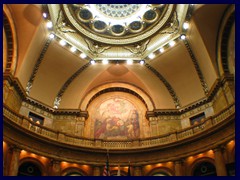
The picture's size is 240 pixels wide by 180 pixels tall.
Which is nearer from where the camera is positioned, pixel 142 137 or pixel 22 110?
pixel 22 110

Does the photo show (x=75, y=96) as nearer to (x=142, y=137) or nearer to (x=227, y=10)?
(x=142, y=137)

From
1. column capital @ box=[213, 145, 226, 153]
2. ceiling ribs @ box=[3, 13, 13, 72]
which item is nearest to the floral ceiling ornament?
column capital @ box=[213, 145, 226, 153]

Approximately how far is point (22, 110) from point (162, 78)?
1133 centimetres

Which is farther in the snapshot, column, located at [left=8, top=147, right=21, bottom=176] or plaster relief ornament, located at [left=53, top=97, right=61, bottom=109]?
plaster relief ornament, located at [left=53, top=97, right=61, bottom=109]

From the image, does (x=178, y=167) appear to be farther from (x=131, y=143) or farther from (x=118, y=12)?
(x=118, y=12)

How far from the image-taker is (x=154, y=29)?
64.5 ft

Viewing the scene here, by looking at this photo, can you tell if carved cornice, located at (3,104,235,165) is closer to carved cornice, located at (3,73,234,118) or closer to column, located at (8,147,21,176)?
column, located at (8,147,21,176)

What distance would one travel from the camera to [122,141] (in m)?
18.2

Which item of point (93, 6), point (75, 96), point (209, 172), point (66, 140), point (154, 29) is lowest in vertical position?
point (209, 172)

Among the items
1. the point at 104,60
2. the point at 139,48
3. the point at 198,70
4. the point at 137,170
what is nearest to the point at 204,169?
the point at 137,170

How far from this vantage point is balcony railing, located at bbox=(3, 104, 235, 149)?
1543cm

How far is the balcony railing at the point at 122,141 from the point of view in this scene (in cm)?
1543

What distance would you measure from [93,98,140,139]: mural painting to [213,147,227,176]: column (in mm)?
6790

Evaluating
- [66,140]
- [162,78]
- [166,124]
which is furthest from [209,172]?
[66,140]
